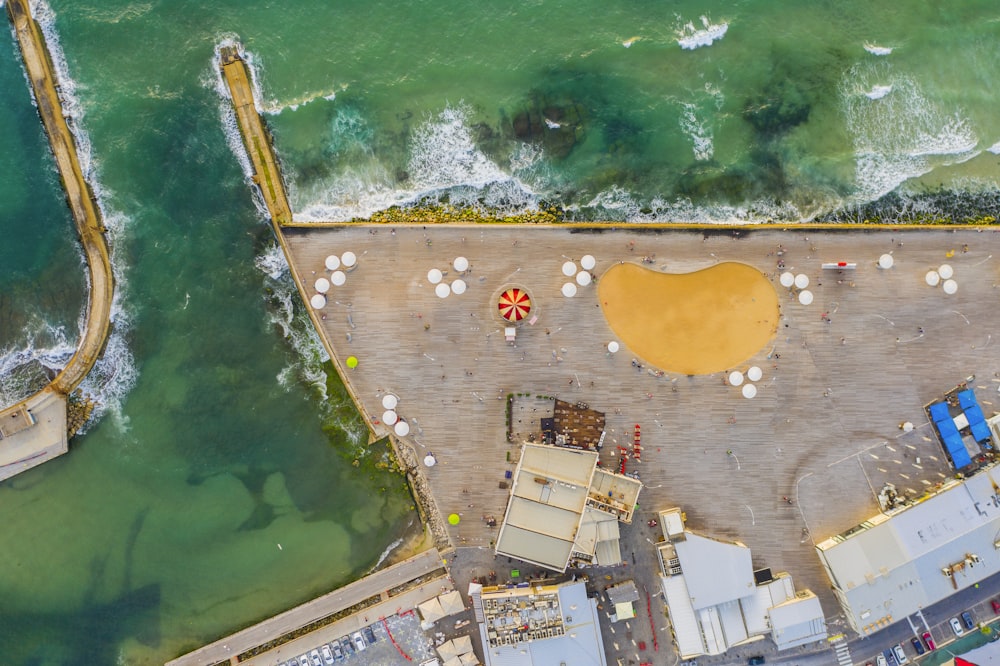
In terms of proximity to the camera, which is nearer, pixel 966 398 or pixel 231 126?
pixel 966 398

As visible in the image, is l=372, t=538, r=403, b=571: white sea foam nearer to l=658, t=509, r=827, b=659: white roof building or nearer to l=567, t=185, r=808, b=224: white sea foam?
l=658, t=509, r=827, b=659: white roof building

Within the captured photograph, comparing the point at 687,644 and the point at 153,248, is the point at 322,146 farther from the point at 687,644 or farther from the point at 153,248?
the point at 687,644

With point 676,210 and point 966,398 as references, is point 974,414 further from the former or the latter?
point 676,210

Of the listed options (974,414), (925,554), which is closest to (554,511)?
(925,554)

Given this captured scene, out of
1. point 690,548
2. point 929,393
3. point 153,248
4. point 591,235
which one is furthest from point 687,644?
point 153,248

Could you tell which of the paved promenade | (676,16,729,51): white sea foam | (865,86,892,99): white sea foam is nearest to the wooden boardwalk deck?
the paved promenade

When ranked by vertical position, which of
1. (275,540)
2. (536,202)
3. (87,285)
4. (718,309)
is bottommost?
(275,540)
